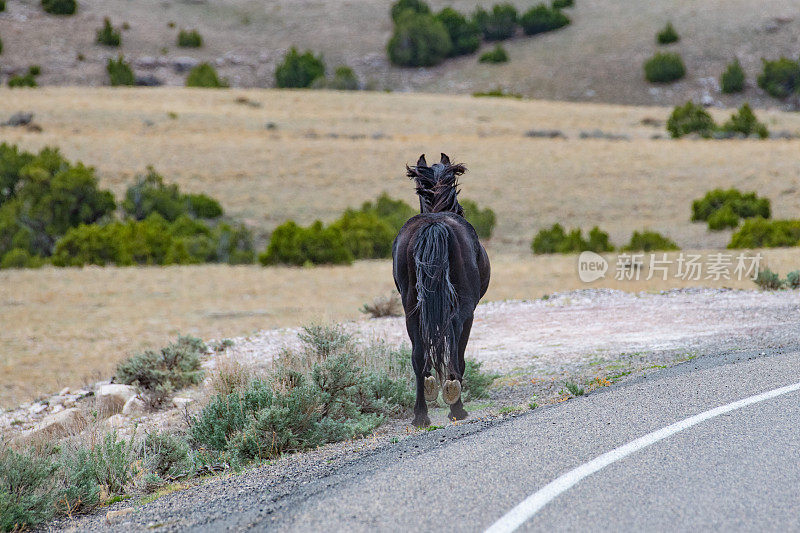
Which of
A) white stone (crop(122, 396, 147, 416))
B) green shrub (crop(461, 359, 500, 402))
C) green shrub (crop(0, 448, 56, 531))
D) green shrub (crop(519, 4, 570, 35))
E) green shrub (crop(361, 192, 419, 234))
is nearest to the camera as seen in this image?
green shrub (crop(0, 448, 56, 531))

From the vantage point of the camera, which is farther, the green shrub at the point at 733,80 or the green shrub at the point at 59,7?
the green shrub at the point at 59,7

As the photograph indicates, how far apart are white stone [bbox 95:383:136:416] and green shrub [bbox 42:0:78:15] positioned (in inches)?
4141

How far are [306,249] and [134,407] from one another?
536 inches

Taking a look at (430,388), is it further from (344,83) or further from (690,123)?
(344,83)

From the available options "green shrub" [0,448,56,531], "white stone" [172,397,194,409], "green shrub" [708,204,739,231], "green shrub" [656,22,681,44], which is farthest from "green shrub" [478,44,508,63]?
"green shrub" [0,448,56,531]

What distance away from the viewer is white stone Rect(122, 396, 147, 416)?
10070mm

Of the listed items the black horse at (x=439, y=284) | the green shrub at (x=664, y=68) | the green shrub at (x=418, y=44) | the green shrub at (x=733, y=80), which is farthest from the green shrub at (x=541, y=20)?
the black horse at (x=439, y=284)

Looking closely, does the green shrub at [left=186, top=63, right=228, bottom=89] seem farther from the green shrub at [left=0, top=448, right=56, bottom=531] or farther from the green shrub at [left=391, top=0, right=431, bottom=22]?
the green shrub at [left=0, top=448, right=56, bottom=531]

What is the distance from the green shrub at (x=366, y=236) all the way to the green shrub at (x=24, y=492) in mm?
19634

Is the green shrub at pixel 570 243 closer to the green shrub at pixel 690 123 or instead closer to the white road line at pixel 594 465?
the white road line at pixel 594 465

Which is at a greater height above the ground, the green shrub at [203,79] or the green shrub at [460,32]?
the green shrub at [460,32]

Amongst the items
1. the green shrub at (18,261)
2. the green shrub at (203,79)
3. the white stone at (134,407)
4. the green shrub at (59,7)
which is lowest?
the white stone at (134,407)

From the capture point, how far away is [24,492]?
19.1ft

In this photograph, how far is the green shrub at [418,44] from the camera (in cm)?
9781
